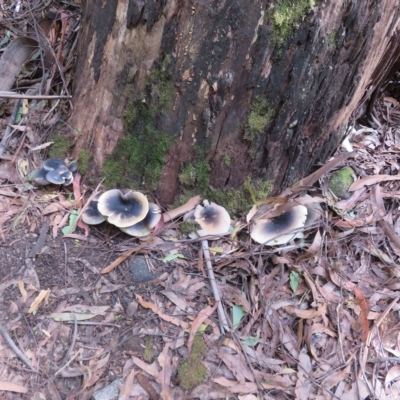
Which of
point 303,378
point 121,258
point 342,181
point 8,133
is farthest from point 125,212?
point 342,181

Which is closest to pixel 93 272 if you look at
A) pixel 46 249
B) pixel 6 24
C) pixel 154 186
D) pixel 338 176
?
pixel 46 249

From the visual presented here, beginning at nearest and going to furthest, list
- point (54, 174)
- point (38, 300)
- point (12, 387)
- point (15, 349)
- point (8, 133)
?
point (12, 387), point (15, 349), point (38, 300), point (54, 174), point (8, 133)

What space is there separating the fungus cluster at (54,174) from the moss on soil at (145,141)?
0.28m

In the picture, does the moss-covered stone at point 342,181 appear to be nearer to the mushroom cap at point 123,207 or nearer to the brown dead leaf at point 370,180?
the brown dead leaf at point 370,180

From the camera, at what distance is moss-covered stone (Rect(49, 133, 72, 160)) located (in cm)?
303

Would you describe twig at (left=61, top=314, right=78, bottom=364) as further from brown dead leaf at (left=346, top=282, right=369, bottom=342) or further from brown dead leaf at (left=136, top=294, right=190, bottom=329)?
brown dead leaf at (left=346, top=282, right=369, bottom=342)

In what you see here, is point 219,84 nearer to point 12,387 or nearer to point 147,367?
point 147,367

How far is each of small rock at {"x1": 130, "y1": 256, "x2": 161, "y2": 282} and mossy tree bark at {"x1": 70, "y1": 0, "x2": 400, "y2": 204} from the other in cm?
57

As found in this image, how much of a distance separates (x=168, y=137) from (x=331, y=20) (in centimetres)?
131

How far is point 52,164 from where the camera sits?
2.89 m

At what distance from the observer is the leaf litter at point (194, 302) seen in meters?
2.11

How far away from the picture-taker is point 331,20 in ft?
7.45

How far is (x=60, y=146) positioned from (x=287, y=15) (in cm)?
200

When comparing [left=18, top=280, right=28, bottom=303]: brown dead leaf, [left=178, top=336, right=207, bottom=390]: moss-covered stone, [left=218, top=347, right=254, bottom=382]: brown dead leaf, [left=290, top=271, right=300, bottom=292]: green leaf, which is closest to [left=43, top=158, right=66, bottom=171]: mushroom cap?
[left=18, top=280, right=28, bottom=303]: brown dead leaf
